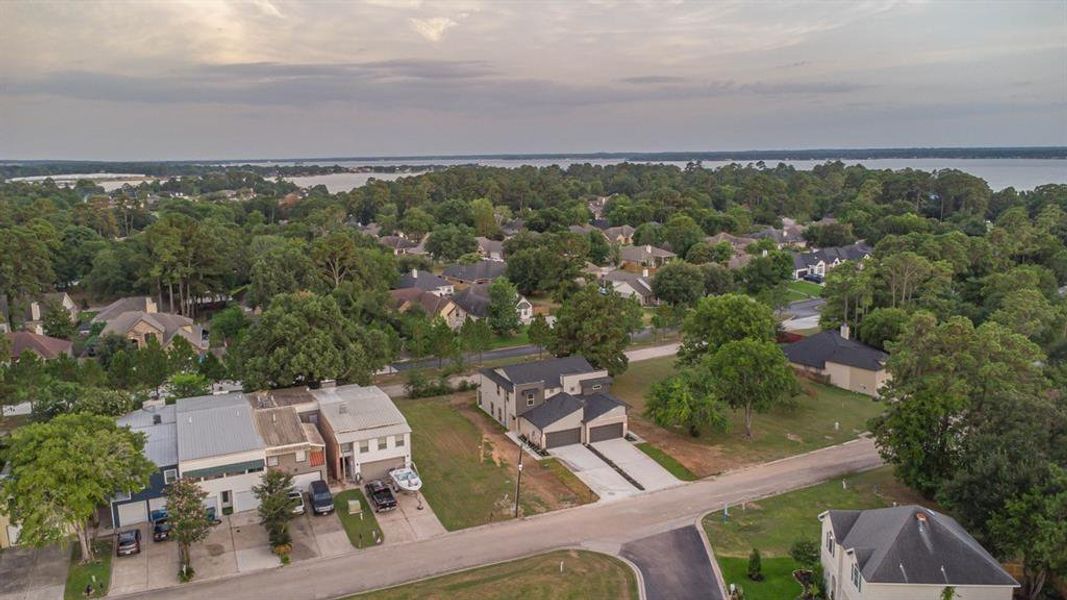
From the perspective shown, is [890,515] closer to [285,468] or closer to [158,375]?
[285,468]

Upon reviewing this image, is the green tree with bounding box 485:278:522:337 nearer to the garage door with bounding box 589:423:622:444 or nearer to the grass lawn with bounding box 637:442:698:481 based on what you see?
the garage door with bounding box 589:423:622:444

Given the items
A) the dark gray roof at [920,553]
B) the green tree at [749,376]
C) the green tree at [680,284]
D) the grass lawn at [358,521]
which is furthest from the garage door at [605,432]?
the green tree at [680,284]

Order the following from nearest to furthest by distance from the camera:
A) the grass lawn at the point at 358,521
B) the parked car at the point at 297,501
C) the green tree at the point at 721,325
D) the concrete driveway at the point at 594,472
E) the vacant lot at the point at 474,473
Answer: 1. the grass lawn at the point at 358,521
2. the parked car at the point at 297,501
3. the vacant lot at the point at 474,473
4. the concrete driveway at the point at 594,472
5. the green tree at the point at 721,325

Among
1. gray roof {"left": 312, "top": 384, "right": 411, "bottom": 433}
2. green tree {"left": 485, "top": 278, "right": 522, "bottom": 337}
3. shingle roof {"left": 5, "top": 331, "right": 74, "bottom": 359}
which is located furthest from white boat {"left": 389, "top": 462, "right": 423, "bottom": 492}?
shingle roof {"left": 5, "top": 331, "right": 74, "bottom": 359}

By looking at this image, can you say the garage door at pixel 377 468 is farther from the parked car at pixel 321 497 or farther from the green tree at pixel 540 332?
the green tree at pixel 540 332

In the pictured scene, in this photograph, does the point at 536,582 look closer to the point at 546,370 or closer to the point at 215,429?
the point at 215,429

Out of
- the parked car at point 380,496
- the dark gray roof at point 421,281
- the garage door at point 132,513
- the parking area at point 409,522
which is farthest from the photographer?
the dark gray roof at point 421,281
